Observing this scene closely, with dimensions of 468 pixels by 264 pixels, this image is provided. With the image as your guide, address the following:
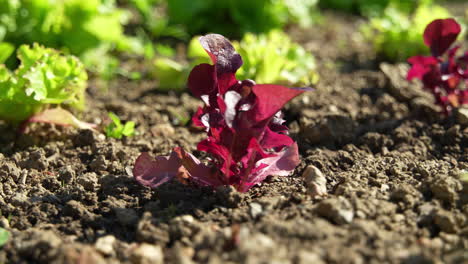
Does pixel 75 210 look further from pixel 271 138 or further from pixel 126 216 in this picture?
pixel 271 138

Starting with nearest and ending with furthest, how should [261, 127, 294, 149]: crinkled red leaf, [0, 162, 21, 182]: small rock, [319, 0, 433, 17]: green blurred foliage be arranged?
[261, 127, 294, 149]: crinkled red leaf
[0, 162, 21, 182]: small rock
[319, 0, 433, 17]: green blurred foliage

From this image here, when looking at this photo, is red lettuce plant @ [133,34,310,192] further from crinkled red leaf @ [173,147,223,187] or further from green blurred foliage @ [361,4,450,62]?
green blurred foliage @ [361,4,450,62]

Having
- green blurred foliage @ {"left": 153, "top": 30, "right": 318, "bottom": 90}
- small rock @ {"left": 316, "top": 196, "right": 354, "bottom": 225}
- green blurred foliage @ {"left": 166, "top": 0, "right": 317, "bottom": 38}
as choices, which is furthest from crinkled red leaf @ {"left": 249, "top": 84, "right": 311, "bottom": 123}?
green blurred foliage @ {"left": 166, "top": 0, "right": 317, "bottom": 38}

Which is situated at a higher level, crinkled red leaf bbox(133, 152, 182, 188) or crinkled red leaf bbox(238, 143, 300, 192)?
crinkled red leaf bbox(238, 143, 300, 192)

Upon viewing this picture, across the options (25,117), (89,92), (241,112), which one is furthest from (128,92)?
(241,112)

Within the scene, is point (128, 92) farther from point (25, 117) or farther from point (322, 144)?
point (322, 144)

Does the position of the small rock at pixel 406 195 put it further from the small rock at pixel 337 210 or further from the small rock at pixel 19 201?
the small rock at pixel 19 201

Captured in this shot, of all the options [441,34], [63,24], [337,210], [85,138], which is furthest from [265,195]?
[63,24]
